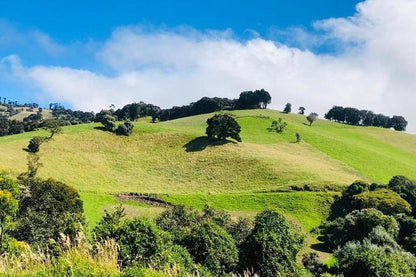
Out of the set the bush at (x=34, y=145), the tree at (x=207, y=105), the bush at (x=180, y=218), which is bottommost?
the bush at (x=180, y=218)

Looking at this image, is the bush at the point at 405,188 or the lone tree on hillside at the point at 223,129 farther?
the lone tree on hillside at the point at 223,129

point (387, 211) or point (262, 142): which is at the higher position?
point (262, 142)

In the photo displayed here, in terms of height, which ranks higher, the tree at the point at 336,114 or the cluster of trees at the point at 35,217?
the tree at the point at 336,114

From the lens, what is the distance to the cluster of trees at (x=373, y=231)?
26172 mm

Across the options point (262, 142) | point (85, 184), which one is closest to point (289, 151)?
point (262, 142)

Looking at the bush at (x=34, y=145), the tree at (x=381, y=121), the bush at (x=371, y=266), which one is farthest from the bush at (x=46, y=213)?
the tree at (x=381, y=121)

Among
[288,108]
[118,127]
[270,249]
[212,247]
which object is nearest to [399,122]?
[288,108]

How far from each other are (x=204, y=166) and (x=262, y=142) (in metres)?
28.4

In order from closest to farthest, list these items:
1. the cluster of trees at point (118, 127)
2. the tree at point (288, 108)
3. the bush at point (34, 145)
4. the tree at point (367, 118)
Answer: the bush at point (34, 145) → the cluster of trees at point (118, 127) → the tree at point (367, 118) → the tree at point (288, 108)

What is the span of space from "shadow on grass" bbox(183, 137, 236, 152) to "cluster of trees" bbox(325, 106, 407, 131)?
10065cm

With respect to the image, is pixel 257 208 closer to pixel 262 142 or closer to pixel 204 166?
pixel 204 166

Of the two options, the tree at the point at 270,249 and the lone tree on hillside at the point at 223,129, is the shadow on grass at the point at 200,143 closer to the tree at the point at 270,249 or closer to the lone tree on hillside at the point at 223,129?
the lone tree on hillside at the point at 223,129

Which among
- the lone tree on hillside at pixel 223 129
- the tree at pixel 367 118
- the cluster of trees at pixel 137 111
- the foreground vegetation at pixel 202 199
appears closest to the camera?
→ the foreground vegetation at pixel 202 199

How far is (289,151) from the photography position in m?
107
